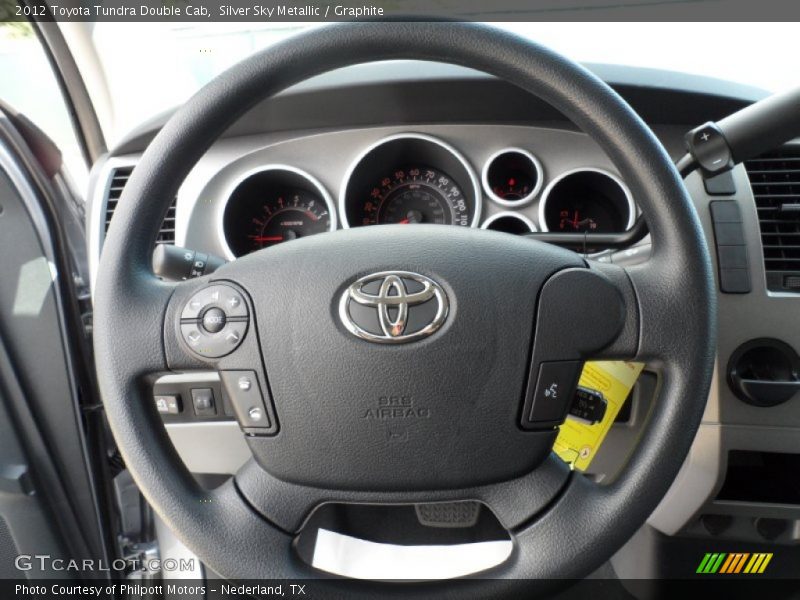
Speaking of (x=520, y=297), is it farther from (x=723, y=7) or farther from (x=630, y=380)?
(x=723, y=7)

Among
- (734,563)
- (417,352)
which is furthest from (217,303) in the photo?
(734,563)

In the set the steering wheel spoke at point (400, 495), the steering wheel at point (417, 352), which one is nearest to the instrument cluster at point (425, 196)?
the steering wheel at point (417, 352)

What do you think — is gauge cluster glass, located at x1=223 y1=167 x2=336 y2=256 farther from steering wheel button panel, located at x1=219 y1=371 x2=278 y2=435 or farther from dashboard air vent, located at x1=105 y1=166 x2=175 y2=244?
steering wheel button panel, located at x1=219 y1=371 x2=278 y2=435

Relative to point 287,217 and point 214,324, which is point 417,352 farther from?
point 287,217

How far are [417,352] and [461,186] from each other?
718mm

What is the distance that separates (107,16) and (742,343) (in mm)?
1428

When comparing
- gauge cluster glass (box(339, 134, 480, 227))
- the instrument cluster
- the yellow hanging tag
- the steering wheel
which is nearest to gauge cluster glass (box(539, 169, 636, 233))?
the instrument cluster

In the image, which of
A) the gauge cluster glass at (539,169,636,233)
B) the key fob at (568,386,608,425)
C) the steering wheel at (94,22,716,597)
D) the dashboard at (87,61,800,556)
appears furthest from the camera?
the gauge cluster glass at (539,169,636,233)

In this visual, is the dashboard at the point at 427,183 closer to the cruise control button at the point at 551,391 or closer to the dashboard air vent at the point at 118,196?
the dashboard air vent at the point at 118,196

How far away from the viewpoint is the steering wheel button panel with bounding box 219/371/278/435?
72cm

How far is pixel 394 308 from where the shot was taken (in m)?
0.70

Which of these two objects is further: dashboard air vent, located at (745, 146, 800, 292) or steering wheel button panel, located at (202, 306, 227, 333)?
dashboard air vent, located at (745, 146, 800, 292)

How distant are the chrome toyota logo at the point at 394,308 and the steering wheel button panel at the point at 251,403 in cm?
13

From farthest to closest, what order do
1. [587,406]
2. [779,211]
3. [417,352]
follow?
[779,211], [587,406], [417,352]
